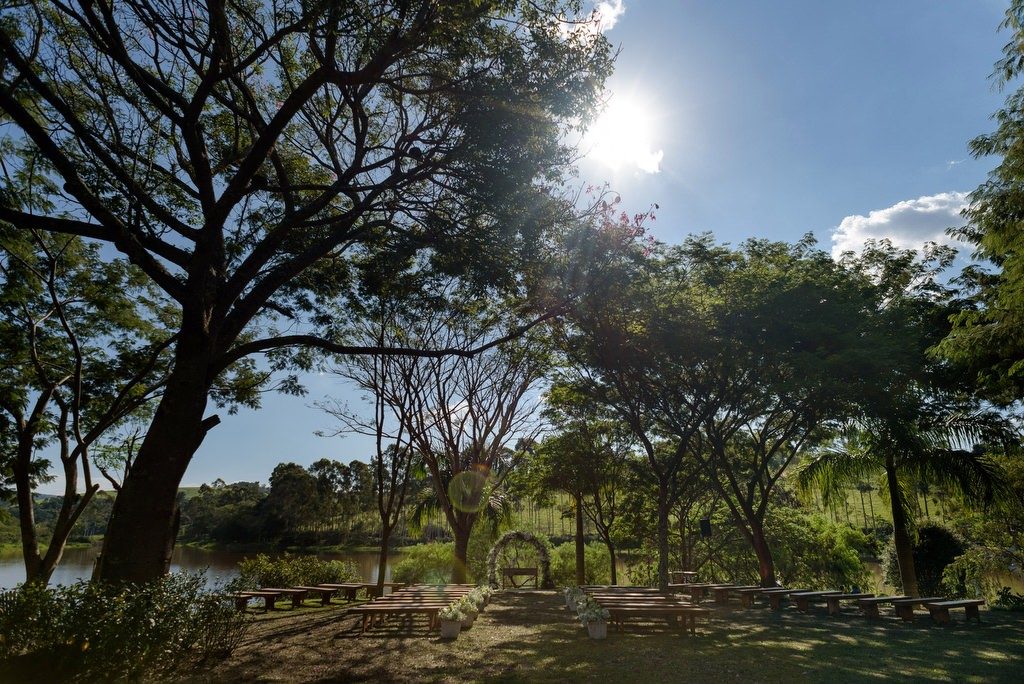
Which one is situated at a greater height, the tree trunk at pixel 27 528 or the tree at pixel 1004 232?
the tree at pixel 1004 232

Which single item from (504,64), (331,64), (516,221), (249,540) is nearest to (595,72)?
(504,64)

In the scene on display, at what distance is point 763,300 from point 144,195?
1402 centimetres

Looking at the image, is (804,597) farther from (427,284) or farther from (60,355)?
(60,355)

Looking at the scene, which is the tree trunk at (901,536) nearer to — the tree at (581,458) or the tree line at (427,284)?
the tree line at (427,284)

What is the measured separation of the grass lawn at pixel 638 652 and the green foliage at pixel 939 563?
595 cm

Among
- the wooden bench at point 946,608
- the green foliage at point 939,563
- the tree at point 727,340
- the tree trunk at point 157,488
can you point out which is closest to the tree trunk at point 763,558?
the tree at point 727,340

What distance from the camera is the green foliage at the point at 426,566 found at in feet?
85.5

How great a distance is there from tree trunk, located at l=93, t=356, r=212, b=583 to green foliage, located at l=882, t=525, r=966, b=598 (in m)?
23.0

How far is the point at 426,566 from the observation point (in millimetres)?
26750

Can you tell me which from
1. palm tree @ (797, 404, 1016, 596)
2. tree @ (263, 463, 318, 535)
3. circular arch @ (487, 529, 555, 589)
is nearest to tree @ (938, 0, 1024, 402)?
palm tree @ (797, 404, 1016, 596)

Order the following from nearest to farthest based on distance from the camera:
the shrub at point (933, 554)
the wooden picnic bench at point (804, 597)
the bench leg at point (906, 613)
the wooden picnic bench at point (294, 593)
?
the bench leg at point (906, 613) < the wooden picnic bench at point (804, 597) < the wooden picnic bench at point (294, 593) < the shrub at point (933, 554)

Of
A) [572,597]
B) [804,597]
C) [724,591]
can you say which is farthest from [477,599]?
[804,597]

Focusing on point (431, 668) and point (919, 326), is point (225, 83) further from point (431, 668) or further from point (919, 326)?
point (919, 326)

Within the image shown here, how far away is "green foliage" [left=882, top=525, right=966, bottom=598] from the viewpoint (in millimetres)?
18391
